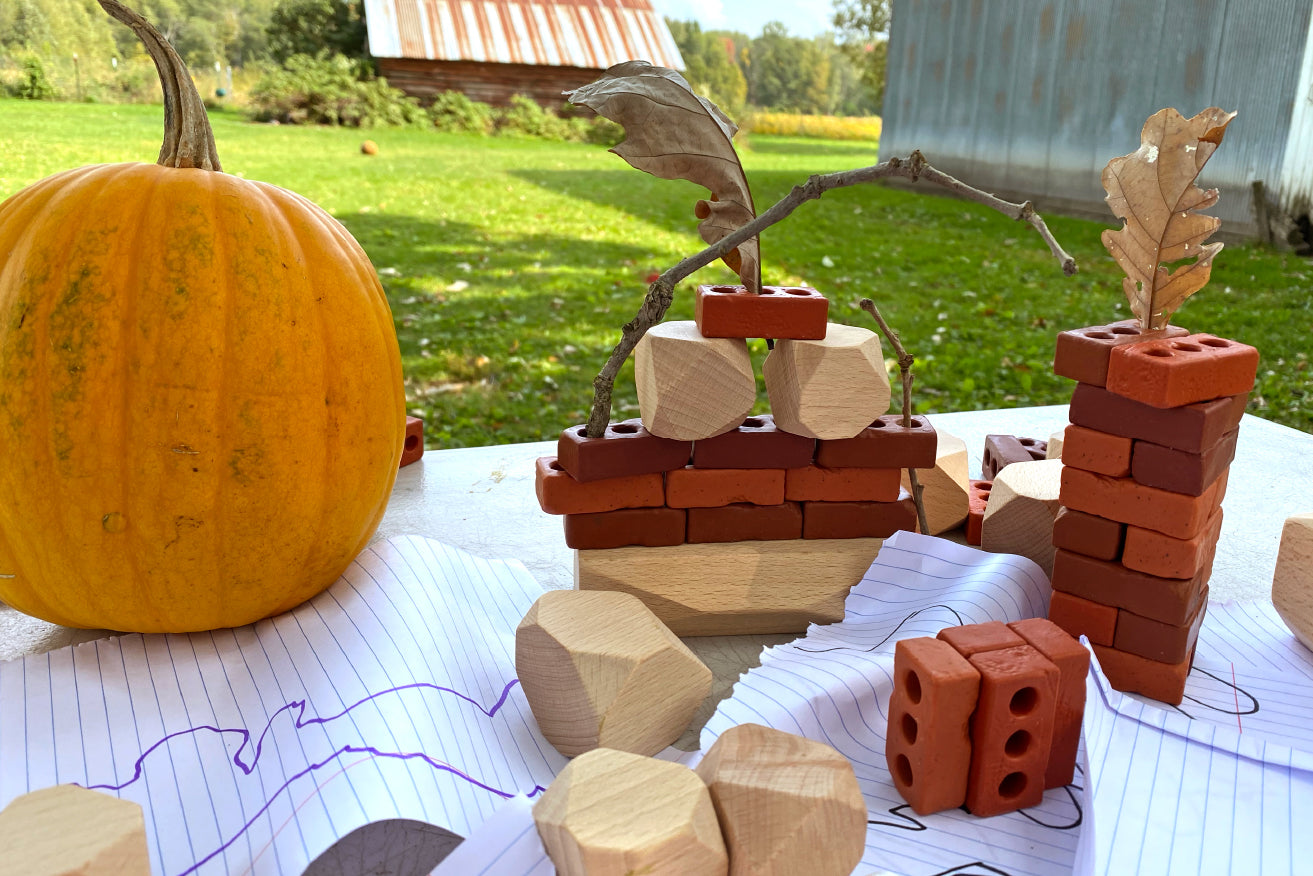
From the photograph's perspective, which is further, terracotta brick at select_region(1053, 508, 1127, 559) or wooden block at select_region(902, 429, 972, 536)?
wooden block at select_region(902, 429, 972, 536)

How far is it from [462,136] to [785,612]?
1175 centimetres

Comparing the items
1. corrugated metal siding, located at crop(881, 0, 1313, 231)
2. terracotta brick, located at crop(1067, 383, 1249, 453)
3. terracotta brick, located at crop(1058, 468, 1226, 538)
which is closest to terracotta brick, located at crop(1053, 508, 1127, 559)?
terracotta brick, located at crop(1058, 468, 1226, 538)

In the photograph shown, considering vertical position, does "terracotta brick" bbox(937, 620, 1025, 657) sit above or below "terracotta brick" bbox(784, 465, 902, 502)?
below

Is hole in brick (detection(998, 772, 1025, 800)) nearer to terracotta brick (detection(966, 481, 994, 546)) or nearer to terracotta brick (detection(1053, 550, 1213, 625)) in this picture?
terracotta brick (detection(1053, 550, 1213, 625))

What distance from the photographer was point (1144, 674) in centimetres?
122

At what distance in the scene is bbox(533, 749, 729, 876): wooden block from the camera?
767mm

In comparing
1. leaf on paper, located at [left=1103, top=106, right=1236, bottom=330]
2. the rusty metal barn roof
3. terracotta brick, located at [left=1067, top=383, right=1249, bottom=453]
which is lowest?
terracotta brick, located at [left=1067, top=383, right=1249, bottom=453]

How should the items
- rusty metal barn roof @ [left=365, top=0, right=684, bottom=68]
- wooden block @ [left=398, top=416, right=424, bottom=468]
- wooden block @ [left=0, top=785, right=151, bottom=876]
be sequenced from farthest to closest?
rusty metal barn roof @ [left=365, top=0, right=684, bottom=68]
wooden block @ [left=398, top=416, right=424, bottom=468]
wooden block @ [left=0, top=785, right=151, bottom=876]

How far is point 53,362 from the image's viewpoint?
1.13m

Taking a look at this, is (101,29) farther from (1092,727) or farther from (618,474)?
(1092,727)

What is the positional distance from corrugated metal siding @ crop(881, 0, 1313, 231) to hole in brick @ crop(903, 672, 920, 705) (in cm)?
575

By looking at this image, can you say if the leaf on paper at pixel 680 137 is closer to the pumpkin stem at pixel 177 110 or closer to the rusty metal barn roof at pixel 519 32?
the pumpkin stem at pixel 177 110

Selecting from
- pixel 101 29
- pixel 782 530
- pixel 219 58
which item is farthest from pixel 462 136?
pixel 782 530

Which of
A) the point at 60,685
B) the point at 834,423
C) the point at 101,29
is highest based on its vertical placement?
the point at 101,29
